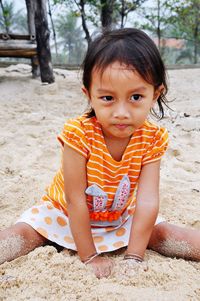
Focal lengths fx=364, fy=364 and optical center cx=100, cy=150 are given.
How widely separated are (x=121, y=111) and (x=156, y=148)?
1.05 ft

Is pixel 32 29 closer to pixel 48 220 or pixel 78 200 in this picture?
pixel 48 220

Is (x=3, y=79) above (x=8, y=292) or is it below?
below

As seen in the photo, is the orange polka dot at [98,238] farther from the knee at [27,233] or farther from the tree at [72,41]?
the tree at [72,41]

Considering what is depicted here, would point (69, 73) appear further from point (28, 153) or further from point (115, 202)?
point (115, 202)

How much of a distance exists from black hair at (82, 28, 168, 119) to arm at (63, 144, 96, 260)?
27 centimetres

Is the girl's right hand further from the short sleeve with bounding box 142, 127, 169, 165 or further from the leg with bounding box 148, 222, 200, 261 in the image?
the short sleeve with bounding box 142, 127, 169, 165

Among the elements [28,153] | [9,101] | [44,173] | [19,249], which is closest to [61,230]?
[19,249]

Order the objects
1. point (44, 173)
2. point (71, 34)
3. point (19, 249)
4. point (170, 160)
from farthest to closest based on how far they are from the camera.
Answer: point (71, 34), point (170, 160), point (44, 173), point (19, 249)

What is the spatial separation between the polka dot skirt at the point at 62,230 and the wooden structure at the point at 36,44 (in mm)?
3971

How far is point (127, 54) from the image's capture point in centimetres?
121

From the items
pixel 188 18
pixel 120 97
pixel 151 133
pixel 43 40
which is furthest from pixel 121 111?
pixel 188 18

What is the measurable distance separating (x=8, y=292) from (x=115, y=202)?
0.54 m

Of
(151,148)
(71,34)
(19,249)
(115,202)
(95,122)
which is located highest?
(95,122)

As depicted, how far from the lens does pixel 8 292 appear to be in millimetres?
1108
